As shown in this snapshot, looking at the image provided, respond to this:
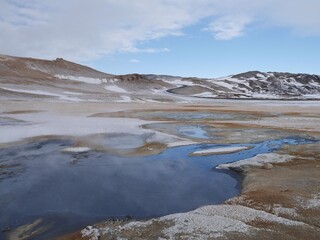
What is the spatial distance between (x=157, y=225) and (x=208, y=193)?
10.3 ft

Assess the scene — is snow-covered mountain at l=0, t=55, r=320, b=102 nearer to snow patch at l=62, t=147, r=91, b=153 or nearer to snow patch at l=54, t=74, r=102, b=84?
snow patch at l=54, t=74, r=102, b=84

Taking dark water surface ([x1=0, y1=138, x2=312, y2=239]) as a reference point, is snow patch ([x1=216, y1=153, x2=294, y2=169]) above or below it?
above

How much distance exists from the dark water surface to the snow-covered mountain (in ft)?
131

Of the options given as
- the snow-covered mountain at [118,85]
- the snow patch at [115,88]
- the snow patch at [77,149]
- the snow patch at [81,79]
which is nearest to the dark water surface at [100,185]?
the snow patch at [77,149]

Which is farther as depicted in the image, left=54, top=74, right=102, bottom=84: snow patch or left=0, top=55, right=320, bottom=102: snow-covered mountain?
left=54, top=74, right=102, bottom=84: snow patch

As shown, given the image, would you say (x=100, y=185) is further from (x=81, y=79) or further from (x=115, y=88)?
(x=81, y=79)

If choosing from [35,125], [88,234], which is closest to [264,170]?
[88,234]

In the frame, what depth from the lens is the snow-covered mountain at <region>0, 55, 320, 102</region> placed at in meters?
59.2

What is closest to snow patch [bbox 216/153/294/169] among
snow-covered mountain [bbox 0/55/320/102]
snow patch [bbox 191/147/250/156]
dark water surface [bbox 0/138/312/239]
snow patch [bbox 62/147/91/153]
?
dark water surface [bbox 0/138/312/239]

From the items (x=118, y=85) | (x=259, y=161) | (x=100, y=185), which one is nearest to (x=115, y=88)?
(x=118, y=85)

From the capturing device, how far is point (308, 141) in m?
17.5

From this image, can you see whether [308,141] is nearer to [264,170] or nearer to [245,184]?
[264,170]

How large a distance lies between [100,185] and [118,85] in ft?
252

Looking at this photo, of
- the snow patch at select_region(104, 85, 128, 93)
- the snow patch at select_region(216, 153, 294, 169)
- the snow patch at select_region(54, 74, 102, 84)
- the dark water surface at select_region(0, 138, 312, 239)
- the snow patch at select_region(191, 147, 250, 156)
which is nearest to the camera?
the dark water surface at select_region(0, 138, 312, 239)
